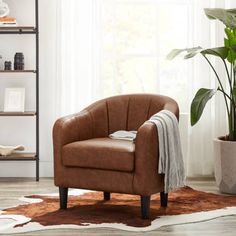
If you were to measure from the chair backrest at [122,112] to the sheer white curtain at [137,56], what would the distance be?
0.95 m

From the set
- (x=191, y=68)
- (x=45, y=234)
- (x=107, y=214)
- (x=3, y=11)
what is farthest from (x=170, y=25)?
(x=45, y=234)

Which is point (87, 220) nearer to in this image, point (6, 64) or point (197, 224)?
point (197, 224)

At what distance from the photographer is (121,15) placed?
19.0 ft

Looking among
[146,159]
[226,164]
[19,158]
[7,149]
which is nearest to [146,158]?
[146,159]

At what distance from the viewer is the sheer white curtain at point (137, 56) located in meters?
5.64

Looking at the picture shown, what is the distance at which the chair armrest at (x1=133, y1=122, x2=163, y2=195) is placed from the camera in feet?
13.0

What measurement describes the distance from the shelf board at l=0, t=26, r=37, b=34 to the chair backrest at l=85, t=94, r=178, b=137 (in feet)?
4.03

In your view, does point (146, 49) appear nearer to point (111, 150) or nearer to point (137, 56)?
point (137, 56)

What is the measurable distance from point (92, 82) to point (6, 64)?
30.8 inches

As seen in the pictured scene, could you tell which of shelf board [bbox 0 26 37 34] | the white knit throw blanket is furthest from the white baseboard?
the white knit throw blanket

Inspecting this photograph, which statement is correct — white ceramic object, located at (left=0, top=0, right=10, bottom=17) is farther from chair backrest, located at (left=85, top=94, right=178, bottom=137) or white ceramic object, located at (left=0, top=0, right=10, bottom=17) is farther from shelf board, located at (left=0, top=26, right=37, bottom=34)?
chair backrest, located at (left=85, top=94, right=178, bottom=137)

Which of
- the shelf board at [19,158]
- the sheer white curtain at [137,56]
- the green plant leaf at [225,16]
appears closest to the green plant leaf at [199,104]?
the green plant leaf at [225,16]

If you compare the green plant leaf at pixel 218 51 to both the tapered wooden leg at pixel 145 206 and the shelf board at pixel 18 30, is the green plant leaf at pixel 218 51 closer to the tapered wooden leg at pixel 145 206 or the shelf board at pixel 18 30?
the tapered wooden leg at pixel 145 206

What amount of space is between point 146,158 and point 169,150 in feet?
0.71
